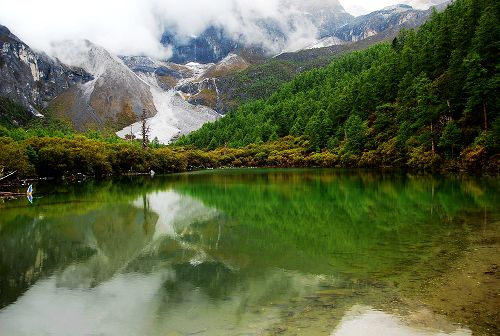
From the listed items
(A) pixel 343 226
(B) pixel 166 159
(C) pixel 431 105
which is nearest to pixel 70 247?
(A) pixel 343 226

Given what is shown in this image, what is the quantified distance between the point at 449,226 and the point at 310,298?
36.9 ft

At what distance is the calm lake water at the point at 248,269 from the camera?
9.73 m

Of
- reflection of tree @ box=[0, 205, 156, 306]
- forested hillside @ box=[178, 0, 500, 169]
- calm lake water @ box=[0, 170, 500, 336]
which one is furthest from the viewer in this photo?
forested hillside @ box=[178, 0, 500, 169]

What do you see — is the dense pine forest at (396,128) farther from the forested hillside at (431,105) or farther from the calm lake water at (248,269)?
the calm lake water at (248,269)

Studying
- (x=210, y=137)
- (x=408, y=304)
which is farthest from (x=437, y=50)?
(x=210, y=137)

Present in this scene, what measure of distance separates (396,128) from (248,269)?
2530 inches

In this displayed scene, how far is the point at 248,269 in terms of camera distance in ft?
46.1

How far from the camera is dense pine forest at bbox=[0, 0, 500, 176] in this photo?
52781mm

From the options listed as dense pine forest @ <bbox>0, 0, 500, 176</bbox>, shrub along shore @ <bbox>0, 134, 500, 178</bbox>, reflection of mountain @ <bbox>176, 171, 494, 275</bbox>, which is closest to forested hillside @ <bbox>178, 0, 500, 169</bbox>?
dense pine forest @ <bbox>0, 0, 500, 176</bbox>

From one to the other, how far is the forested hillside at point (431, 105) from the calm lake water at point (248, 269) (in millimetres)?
27577

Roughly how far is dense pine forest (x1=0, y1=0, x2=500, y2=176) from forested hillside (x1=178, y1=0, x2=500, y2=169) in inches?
5.6

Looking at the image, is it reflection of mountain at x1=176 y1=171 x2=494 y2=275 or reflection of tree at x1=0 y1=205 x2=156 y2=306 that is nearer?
reflection of tree at x1=0 y1=205 x2=156 y2=306

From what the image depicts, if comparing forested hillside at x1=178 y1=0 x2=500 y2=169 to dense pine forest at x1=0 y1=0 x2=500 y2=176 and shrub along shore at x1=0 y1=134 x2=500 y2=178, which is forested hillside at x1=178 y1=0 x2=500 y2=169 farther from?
shrub along shore at x1=0 y1=134 x2=500 y2=178

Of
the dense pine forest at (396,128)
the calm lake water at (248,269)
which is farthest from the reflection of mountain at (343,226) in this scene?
the dense pine forest at (396,128)
